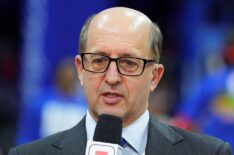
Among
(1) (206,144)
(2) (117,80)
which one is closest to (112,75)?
(2) (117,80)

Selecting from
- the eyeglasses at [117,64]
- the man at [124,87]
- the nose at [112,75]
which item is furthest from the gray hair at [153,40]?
the nose at [112,75]

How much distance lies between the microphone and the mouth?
11 centimetres

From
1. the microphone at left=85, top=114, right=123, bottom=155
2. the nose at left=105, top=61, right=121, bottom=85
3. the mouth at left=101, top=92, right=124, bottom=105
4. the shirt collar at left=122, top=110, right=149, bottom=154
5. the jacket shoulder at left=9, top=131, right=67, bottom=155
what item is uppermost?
the nose at left=105, top=61, right=121, bottom=85

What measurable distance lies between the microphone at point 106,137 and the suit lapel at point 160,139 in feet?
1.20

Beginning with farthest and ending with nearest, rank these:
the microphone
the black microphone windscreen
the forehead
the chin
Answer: the forehead
the chin
the black microphone windscreen
the microphone

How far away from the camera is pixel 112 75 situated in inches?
124

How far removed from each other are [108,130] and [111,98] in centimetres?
22

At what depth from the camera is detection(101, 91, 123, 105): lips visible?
3154 mm

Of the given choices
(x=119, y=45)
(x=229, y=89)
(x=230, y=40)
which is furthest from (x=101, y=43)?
(x=230, y=40)

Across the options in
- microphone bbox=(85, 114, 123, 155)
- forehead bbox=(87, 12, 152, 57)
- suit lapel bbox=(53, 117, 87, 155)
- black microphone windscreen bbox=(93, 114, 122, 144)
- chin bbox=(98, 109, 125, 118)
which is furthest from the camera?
suit lapel bbox=(53, 117, 87, 155)

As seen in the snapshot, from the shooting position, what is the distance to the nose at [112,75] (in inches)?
124

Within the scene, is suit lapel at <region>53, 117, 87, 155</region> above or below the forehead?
below

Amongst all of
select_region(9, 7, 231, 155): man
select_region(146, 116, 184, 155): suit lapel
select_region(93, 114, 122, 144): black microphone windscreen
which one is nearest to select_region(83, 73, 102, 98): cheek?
select_region(9, 7, 231, 155): man

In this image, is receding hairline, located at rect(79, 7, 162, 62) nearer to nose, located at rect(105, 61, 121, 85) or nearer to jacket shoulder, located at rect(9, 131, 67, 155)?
nose, located at rect(105, 61, 121, 85)
